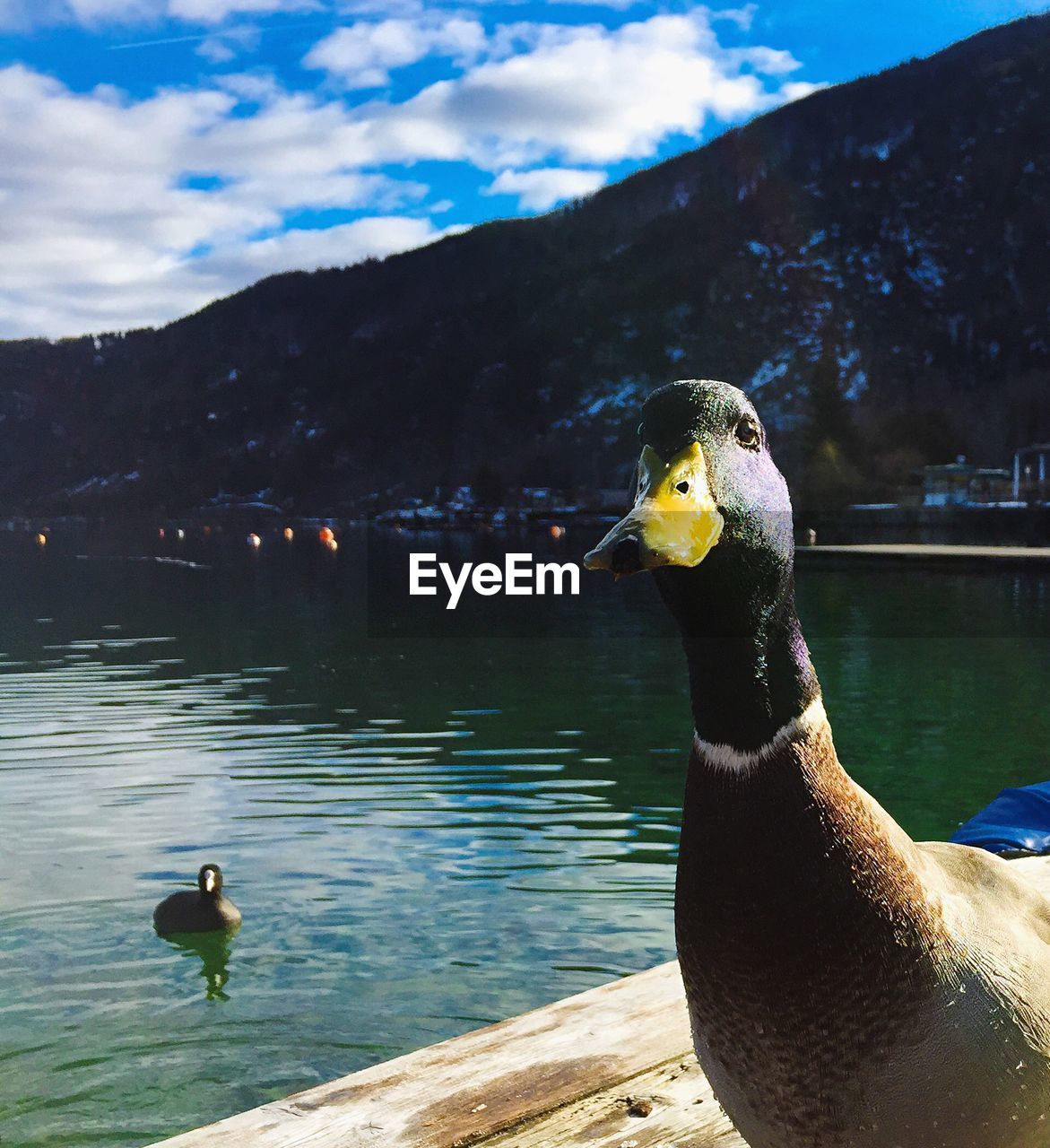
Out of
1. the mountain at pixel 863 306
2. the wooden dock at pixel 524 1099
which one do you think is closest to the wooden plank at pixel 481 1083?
the wooden dock at pixel 524 1099

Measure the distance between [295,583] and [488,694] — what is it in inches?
1477

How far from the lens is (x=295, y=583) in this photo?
59.0 metres

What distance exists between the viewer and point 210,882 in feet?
33.7

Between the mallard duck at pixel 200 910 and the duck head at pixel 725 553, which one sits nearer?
the duck head at pixel 725 553

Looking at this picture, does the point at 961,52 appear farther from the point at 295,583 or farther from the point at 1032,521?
the point at 295,583

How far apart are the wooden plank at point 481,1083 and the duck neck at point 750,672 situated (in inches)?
65.4

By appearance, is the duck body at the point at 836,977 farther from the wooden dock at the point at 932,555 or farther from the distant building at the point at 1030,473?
the distant building at the point at 1030,473

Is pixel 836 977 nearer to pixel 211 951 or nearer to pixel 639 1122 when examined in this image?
pixel 639 1122

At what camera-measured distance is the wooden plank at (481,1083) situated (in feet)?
10.8

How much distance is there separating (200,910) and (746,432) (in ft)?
29.8

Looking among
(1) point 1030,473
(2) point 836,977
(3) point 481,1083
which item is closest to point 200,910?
(3) point 481,1083

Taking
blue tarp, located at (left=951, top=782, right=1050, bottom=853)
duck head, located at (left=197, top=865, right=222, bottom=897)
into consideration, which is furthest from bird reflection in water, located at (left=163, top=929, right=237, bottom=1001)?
blue tarp, located at (left=951, top=782, right=1050, bottom=853)

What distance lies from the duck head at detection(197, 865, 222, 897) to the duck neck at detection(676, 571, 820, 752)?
29.0ft

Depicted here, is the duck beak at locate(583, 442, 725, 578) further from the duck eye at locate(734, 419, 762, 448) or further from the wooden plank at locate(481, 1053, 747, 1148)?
the wooden plank at locate(481, 1053, 747, 1148)
